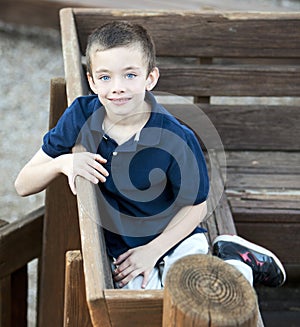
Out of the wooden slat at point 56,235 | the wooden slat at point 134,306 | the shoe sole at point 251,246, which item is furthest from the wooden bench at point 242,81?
the wooden slat at point 134,306

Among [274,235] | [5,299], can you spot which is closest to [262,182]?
[274,235]

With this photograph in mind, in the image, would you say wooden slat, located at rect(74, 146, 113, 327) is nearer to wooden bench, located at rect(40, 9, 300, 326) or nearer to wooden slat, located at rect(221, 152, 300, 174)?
wooden bench, located at rect(40, 9, 300, 326)

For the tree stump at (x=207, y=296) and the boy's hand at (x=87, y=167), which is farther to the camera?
the boy's hand at (x=87, y=167)

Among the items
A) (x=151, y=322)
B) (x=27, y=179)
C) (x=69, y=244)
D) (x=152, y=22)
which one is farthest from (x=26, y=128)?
(x=151, y=322)

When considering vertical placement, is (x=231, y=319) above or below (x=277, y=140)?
below

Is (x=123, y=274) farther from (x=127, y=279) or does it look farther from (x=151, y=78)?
(x=151, y=78)

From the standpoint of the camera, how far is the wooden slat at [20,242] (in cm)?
267

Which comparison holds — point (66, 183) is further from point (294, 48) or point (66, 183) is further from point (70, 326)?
point (294, 48)

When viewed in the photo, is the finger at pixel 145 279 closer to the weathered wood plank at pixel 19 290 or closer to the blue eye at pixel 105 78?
the blue eye at pixel 105 78

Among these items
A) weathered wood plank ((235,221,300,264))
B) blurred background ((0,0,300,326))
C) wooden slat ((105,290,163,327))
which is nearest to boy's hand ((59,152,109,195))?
wooden slat ((105,290,163,327))

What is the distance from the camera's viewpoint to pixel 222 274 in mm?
1318

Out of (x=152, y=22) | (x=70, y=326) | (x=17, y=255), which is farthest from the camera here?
(x=152, y=22)

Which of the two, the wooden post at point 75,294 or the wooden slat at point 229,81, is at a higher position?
the wooden slat at point 229,81

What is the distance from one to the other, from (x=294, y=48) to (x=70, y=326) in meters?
1.99
